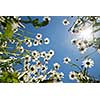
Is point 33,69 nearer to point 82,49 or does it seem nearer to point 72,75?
point 72,75

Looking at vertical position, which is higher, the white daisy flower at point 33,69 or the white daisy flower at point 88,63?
the white daisy flower at point 88,63

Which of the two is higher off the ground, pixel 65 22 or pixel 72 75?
pixel 65 22

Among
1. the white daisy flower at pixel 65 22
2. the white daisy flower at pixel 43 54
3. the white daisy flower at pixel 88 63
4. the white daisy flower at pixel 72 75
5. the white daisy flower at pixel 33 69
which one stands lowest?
the white daisy flower at pixel 72 75

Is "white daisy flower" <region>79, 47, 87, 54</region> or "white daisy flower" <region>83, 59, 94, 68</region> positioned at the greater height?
"white daisy flower" <region>79, 47, 87, 54</region>

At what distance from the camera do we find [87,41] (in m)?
2.04

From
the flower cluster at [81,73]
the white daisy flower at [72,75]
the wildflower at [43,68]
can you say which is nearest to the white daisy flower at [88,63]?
the flower cluster at [81,73]

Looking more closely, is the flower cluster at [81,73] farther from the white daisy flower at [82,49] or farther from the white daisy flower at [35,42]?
the white daisy flower at [35,42]

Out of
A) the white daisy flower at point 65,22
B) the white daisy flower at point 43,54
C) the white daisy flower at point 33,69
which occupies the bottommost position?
the white daisy flower at point 33,69

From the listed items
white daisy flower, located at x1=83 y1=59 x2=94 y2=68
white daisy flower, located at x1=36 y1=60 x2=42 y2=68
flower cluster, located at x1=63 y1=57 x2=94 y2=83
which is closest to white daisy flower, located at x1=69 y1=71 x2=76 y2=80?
flower cluster, located at x1=63 y1=57 x2=94 y2=83

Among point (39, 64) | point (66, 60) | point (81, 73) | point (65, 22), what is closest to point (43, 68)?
point (39, 64)

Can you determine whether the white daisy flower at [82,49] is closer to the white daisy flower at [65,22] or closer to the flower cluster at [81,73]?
the flower cluster at [81,73]

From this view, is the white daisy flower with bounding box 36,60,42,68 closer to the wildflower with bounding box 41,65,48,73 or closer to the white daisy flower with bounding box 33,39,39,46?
the wildflower with bounding box 41,65,48,73

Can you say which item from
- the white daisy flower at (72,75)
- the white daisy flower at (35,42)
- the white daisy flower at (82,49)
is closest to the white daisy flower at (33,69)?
the white daisy flower at (35,42)
